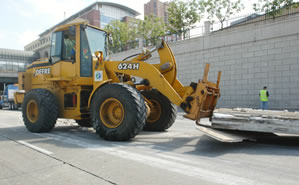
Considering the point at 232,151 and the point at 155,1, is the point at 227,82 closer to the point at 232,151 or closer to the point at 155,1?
the point at 232,151

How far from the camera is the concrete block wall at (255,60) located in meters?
14.6

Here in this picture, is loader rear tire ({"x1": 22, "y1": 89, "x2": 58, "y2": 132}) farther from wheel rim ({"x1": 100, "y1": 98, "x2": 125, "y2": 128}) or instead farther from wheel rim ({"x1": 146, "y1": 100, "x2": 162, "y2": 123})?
wheel rim ({"x1": 146, "y1": 100, "x2": 162, "y2": 123})

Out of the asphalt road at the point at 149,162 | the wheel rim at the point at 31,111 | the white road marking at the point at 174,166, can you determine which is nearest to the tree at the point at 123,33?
the wheel rim at the point at 31,111

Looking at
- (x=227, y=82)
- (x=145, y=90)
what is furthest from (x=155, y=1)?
(x=145, y=90)

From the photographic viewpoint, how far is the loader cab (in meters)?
6.93

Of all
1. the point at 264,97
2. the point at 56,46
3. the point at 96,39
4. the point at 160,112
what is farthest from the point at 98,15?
the point at 160,112

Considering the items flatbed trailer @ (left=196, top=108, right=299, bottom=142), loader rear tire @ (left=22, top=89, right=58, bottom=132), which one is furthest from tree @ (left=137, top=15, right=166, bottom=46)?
flatbed trailer @ (left=196, top=108, right=299, bottom=142)

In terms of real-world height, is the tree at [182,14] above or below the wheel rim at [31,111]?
above

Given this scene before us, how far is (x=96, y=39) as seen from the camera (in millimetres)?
7445

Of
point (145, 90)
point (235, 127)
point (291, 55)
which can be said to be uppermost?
point (291, 55)

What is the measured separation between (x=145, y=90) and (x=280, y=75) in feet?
37.2

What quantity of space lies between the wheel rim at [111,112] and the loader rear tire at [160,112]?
5.15 feet

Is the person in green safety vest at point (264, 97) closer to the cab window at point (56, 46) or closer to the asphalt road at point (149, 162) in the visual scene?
the asphalt road at point (149, 162)

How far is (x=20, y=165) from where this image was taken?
153 inches
